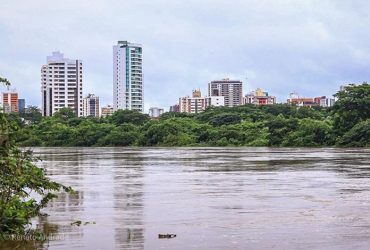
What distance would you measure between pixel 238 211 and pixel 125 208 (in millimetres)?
2800

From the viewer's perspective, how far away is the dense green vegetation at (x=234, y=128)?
71.5 meters

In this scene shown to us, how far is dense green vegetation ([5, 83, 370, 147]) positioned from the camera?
235ft

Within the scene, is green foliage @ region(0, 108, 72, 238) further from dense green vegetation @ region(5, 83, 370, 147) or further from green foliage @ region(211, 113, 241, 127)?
green foliage @ region(211, 113, 241, 127)

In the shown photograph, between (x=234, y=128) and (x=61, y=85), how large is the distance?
94.9m

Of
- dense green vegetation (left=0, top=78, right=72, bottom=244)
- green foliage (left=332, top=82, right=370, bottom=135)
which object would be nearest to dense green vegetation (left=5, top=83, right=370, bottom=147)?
green foliage (left=332, top=82, right=370, bottom=135)

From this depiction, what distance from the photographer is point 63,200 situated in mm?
19391

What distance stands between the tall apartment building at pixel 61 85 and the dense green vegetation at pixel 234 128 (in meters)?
50.0

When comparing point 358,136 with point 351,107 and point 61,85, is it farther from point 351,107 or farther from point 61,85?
point 61,85

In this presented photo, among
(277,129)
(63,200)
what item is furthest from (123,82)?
(63,200)

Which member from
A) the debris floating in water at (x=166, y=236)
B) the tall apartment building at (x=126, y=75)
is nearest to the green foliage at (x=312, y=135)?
the debris floating in water at (x=166, y=236)

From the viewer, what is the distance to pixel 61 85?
175375 millimetres

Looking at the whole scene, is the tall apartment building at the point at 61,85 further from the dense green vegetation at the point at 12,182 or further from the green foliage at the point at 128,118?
the dense green vegetation at the point at 12,182

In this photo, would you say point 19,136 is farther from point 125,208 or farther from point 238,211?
point 238,211

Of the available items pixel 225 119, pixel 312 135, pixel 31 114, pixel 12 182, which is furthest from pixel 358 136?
pixel 31 114
